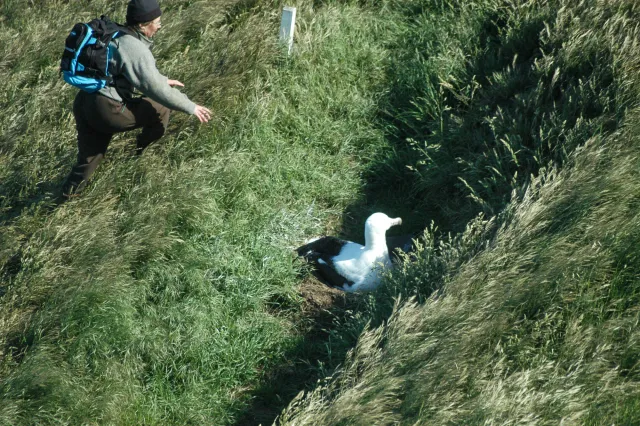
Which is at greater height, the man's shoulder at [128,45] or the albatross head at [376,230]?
the man's shoulder at [128,45]

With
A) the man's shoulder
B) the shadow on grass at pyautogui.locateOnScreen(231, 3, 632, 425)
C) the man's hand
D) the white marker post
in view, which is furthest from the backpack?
the white marker post

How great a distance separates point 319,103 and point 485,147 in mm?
1754

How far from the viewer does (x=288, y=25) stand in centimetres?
746

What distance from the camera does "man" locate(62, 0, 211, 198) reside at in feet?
17.1

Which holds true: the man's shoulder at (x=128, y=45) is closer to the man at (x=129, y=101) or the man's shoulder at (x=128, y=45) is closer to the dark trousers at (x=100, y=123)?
the man at (x=129, y=101)

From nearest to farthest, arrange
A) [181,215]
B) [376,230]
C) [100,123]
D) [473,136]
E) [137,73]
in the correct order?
[137,73], [100,123], [376,230], [181,215], [473,136]

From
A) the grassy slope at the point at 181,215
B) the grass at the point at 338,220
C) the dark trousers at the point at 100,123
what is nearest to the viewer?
the grass at the point at 338,220

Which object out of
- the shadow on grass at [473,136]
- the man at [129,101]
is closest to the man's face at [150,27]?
the man at [129,101]

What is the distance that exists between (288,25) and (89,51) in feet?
9.07

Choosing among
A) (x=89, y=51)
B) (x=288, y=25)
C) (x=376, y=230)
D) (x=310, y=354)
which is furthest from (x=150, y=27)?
(x=310, y=354)

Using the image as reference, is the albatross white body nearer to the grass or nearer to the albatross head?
the albatross head

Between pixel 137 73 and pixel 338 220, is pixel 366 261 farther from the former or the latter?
pixel 137 73

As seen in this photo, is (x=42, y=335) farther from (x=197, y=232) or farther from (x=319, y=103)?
(x=319, y=103)

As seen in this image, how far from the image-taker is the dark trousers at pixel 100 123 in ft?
18.0
